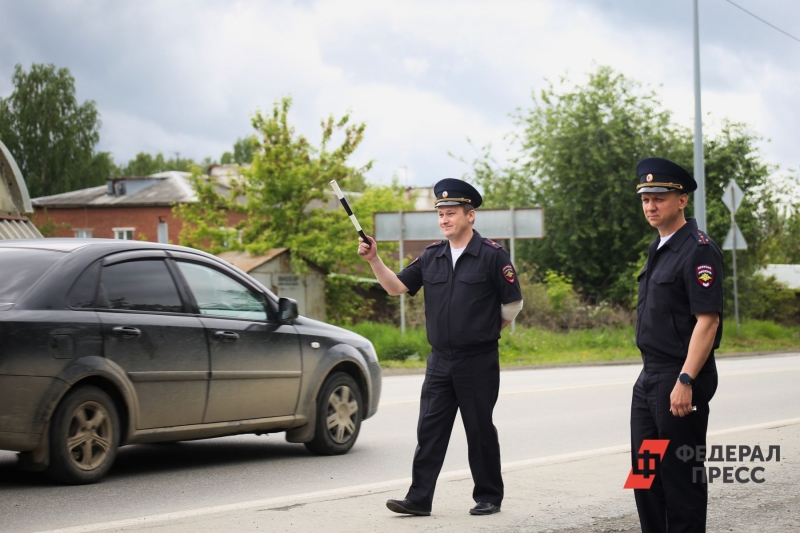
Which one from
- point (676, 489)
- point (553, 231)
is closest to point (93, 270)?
point (676, 489)

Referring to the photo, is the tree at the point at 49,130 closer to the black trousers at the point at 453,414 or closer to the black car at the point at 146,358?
the black car at the point at 146,358

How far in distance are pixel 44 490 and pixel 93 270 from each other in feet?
4.80

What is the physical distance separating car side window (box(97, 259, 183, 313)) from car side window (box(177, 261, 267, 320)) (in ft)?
0.67

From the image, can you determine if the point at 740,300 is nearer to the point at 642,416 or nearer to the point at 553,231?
the point at 553,231

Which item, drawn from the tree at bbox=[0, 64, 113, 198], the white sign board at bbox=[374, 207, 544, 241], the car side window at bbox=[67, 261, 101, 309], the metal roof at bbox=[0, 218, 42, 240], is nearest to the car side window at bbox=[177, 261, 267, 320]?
the car side window at bbox=[67, 261, 101, 309]

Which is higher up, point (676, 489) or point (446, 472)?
point (676, 489)

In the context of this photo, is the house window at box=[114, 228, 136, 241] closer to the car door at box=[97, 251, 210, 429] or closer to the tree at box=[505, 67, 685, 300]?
the tree at box=[505, 67, 685, 300]

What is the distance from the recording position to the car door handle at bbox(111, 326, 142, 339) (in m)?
7.25

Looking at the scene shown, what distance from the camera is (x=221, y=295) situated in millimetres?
8281

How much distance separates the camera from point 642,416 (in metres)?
5.00

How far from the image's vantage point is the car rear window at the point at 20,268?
695 cm

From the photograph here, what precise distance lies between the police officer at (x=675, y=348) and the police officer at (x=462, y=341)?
1.32 m

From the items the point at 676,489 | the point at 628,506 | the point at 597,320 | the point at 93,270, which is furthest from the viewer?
the point at 597,320

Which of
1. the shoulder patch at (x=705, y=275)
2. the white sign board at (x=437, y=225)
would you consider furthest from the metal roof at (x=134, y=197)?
the shoulder patch at (x=705, y=275)
